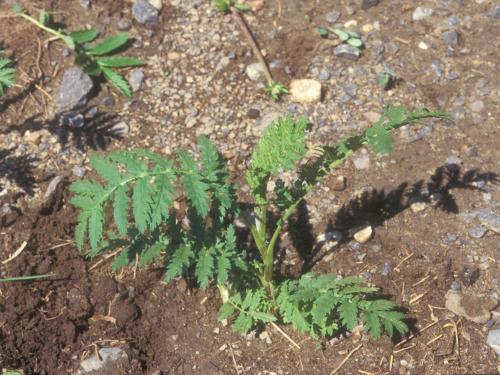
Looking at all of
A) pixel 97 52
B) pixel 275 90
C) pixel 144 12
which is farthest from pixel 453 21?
pixel 97 52

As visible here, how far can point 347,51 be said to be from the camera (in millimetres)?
3879

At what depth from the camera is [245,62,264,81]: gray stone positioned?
386 cm

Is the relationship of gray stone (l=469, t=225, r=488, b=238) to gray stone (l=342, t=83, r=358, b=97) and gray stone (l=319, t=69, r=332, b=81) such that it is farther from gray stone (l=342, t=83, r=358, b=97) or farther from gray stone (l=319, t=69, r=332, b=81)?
gray stone (l=319, t=69, r=332, b=81)

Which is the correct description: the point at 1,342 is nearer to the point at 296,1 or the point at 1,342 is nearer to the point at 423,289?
the point at 423,289

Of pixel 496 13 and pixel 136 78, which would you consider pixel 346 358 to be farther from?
pixel 496 13

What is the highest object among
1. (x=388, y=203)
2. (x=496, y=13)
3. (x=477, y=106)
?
(x=496, y=13)

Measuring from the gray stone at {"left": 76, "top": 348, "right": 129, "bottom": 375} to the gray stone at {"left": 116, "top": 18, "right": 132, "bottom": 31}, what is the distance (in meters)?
2.05

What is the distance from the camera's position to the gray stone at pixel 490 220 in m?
3.26

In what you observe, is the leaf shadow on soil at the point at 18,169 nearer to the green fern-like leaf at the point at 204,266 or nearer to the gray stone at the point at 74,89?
the gray stone at the point at 74,89

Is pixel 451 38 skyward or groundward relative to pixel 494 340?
skyward

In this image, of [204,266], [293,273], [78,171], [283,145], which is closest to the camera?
[283,145]

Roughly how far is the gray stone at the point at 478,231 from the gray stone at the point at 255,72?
4.98ft

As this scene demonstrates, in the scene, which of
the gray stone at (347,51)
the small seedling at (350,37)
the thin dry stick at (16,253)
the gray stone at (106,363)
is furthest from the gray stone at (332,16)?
the gray stone at (106,363)

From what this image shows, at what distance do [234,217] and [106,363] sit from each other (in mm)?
953
